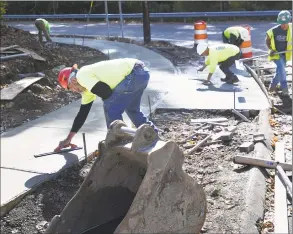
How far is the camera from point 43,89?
9.74m

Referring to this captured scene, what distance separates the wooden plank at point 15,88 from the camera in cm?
888

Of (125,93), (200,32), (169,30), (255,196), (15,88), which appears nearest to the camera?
(255,196)

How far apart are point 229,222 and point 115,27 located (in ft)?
64.1

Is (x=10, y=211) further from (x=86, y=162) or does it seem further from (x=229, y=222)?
(x=229, y=222)

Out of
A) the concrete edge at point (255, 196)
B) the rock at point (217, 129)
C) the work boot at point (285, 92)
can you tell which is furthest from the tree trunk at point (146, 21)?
the concrete edge at point (255, 196)

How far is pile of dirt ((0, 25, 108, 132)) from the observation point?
8.37 m

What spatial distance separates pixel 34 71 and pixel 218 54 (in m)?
4.29

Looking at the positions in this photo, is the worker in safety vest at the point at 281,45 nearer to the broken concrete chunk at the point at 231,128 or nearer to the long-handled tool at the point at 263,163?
the broken concrete chunk at the point at 231,128

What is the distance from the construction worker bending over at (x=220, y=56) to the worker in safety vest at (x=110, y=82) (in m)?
4.40

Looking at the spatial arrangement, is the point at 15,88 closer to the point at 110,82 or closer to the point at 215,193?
the point at 110,82

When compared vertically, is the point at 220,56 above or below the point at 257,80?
above

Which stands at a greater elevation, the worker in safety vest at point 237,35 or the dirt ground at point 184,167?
the worker in safety vest at point 237,35

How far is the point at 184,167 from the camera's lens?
571cm

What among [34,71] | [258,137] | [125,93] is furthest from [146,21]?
[125,93]
